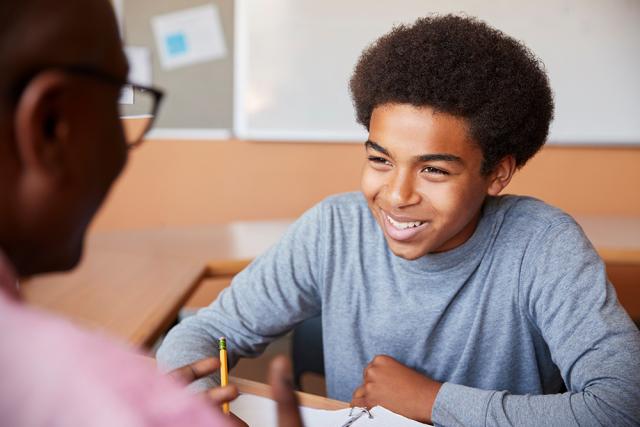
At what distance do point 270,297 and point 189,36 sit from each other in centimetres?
192

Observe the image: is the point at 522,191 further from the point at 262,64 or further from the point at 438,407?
the point at 438,407

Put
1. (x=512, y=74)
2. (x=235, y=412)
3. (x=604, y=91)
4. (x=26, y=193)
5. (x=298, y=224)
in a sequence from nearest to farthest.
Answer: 1. (x=26, y=193)
2. (x=235, y=412)
3. (x=512, y=74)
4. (x=298, y=224)
5. (x=604, y=91)

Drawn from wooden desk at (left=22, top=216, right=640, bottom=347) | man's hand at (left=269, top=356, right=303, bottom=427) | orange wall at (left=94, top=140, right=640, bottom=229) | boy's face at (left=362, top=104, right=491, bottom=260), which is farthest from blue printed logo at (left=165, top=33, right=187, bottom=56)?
man's hand at (left=269, top=356, right=303, bottom=427)

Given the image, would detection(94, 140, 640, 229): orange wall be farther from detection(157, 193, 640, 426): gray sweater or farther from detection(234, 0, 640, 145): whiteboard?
detection(157, 193, 640, 426): gray sweater

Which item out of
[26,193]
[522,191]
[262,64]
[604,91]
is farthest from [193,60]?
[26,193]

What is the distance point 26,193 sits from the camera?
1.40ft

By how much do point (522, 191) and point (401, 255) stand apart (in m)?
1.95

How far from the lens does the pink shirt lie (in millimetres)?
349

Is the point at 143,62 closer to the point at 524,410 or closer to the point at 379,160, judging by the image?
the point at 379,160

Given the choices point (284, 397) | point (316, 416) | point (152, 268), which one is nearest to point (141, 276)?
point (152, 268)

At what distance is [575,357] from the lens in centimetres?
104

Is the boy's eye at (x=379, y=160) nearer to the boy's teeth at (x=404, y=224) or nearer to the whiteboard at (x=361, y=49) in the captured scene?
the boy's teeth at (x=404, y=224)

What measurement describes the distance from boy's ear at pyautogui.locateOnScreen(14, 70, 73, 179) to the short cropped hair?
2.55ft

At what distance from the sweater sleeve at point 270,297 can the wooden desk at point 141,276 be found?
0.14m
